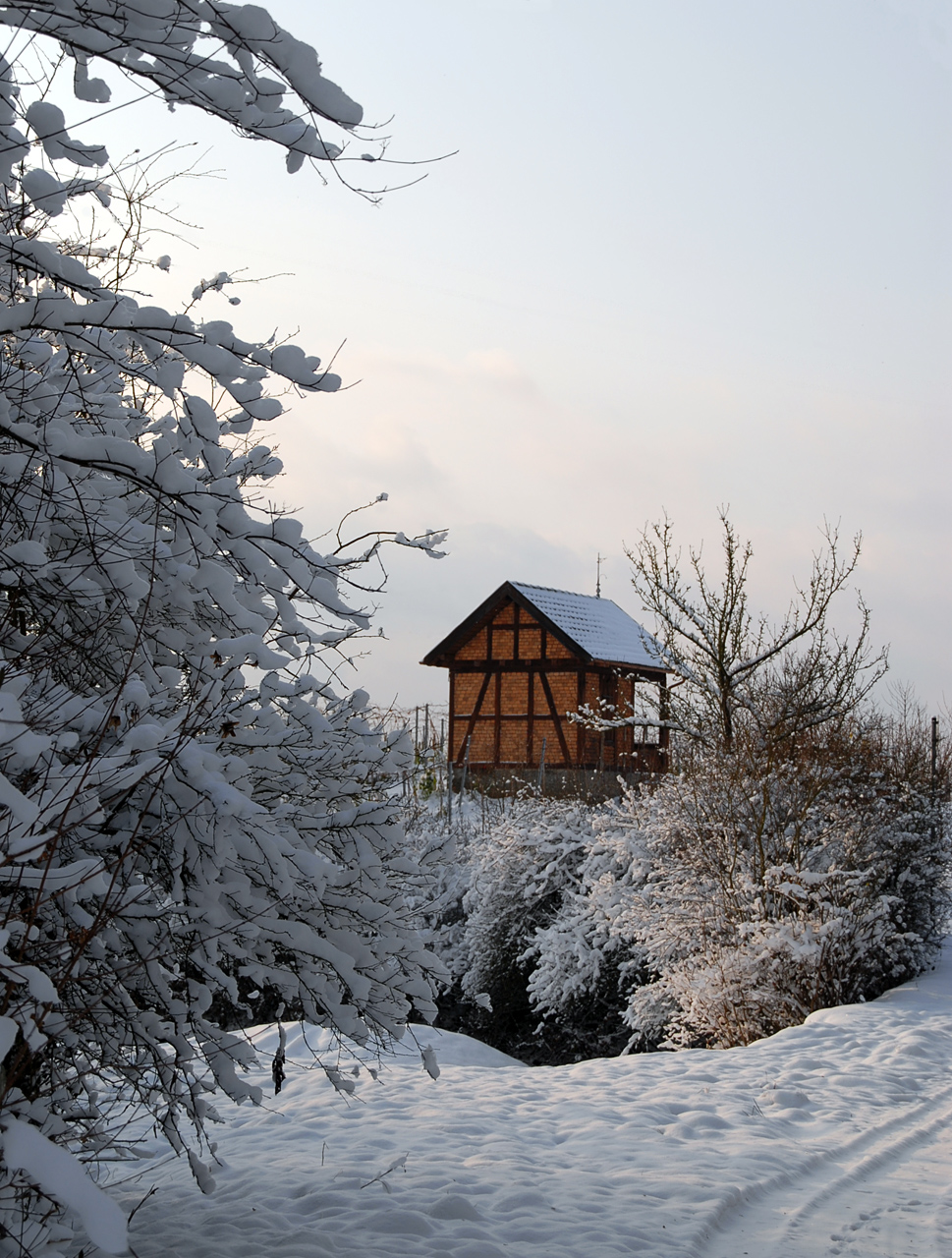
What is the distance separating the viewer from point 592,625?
26516mm

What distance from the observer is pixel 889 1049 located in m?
8.78

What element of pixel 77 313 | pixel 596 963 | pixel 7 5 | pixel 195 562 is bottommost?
pixel 596 963

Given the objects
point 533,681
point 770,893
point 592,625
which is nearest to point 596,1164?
point 770,893

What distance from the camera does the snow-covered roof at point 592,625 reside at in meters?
25.3

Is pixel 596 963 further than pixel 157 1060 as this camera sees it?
Yes

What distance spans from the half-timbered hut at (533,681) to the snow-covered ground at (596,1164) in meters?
15.8

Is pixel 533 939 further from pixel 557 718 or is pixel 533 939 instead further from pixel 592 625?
pixel 592 625

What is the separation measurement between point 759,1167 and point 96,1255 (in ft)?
11.9

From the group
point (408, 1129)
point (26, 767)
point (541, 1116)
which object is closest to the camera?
point (26, 767)

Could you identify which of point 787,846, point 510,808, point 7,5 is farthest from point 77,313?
point 510,808

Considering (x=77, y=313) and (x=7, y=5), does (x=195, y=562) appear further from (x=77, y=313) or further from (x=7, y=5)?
(x=7, y=5)

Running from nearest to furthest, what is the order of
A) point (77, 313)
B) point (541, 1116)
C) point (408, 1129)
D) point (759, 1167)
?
point (77, 313), point (759, 1167), point (408, 1129), point (541, 1116)

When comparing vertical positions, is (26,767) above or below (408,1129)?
above

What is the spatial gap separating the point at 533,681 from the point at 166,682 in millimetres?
21951
